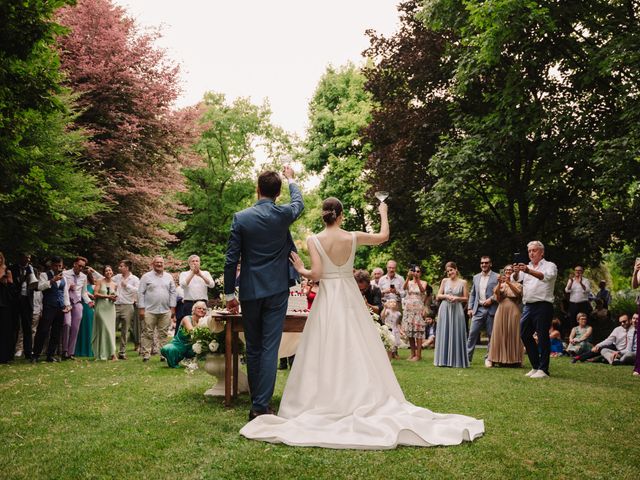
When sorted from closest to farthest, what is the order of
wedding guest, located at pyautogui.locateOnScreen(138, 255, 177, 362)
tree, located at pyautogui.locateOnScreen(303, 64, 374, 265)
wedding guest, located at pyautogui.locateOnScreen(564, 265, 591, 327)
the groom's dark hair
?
the groom's dark hair → wedding guest, located at pyautogui.locateOnScreen(138, 255, 177, 362) → wedding guest, located at pyautogui.locateOnScreen(564, 265, 591, 327) → tree, located at pyautogui.locateOnScreen(303, 64, 374, 265)

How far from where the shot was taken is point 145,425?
19.6 ft

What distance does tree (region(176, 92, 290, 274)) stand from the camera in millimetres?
36875

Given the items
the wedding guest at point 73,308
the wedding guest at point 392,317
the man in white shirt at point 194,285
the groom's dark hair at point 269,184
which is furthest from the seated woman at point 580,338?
the wedding guest at point 73,308

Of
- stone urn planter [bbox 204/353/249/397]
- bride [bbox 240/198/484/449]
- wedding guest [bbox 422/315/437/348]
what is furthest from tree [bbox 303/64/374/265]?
bride [bbox 240/198/484/449]

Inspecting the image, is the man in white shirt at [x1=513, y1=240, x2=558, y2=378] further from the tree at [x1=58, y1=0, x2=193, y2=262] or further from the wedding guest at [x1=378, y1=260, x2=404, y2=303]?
the tree at [x1=58, y1=0, x2=193, y2=262]

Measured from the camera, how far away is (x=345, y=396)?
19.1ft

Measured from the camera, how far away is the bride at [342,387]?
5281 mm

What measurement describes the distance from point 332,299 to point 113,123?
52.4 feet

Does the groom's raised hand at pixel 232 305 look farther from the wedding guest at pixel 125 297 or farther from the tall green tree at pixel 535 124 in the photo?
the tall green tree at pixel 535 124

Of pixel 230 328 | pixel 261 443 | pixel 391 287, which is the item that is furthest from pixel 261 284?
pixel 391 287

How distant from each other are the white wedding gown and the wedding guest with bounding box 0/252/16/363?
27.6 feet

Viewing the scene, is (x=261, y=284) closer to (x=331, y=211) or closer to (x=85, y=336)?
(x=331, y=211)

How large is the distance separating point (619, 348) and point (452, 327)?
3693 mm

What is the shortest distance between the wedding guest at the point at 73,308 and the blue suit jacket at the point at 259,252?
338 inches
